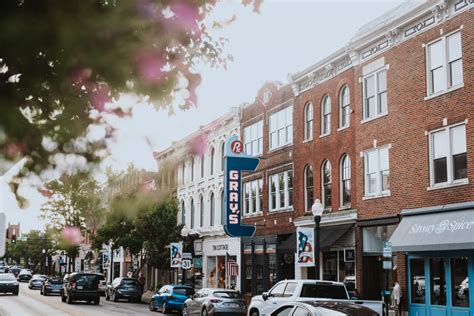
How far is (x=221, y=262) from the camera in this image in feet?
135

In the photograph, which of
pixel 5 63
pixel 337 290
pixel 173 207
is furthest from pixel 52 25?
pixel 173 207

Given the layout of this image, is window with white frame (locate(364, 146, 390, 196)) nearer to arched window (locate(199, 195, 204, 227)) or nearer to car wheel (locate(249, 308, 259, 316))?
car wheel (locate(249, 308, 259, 316))

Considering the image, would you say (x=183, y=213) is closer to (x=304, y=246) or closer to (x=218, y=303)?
(x=218, y=303)

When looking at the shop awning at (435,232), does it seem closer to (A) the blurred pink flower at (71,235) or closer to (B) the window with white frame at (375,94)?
(B) the window with white frame at (375,94)

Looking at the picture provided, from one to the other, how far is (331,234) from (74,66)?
25.7 m

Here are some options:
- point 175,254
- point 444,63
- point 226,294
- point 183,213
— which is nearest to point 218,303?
point 226,294

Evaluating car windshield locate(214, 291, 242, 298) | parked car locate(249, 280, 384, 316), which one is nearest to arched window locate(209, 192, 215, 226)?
car windshield locate(214, 291, 242, 298)

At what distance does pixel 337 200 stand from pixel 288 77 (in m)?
7.44

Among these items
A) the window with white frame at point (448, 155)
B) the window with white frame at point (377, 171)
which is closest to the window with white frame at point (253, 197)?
the window with white frame at point (377, 171)

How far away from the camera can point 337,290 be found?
18266 mm

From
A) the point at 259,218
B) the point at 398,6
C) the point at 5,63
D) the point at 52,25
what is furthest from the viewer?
the point at 259,218

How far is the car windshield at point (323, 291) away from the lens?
59.3 ft

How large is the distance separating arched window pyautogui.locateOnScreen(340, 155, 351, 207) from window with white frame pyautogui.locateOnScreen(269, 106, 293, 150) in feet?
16.5

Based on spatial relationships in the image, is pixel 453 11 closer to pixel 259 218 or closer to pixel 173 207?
pixel 259 218
